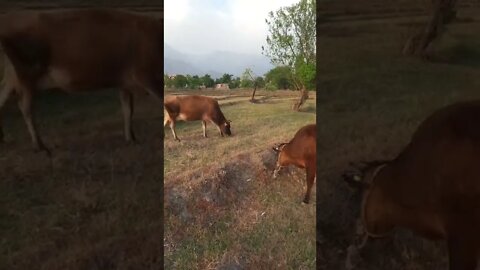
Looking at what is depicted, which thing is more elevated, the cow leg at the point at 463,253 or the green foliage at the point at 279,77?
the green foliage at the point at 279,77

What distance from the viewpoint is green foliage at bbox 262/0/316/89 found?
4516mm

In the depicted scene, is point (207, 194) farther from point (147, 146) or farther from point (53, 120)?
point (53, 120)

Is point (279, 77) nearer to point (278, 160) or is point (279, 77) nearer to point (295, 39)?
point (295, 39)

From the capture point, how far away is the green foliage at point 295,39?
4.52 m

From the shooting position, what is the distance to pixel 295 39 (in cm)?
461

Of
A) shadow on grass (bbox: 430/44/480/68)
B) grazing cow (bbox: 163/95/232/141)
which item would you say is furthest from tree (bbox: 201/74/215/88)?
shadow on grass (bbox: 430/44/480/68)

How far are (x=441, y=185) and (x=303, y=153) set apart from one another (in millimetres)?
1030

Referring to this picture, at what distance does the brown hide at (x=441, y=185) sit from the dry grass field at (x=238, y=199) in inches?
24.5

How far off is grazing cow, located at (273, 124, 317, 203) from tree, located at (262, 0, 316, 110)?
8.1 inches

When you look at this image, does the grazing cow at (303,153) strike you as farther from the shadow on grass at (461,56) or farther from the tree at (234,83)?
the shadow on grass at (461,56)

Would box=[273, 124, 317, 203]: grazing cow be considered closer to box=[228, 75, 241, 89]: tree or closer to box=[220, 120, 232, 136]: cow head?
box=[220, 120, 232, 136]: cow head

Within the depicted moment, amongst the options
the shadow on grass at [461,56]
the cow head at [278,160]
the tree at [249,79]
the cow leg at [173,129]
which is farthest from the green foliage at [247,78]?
the shadow on grass at [461,56]

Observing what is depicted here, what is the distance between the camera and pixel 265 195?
4559mm

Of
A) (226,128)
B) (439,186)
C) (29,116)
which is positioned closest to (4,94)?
(29,116)
